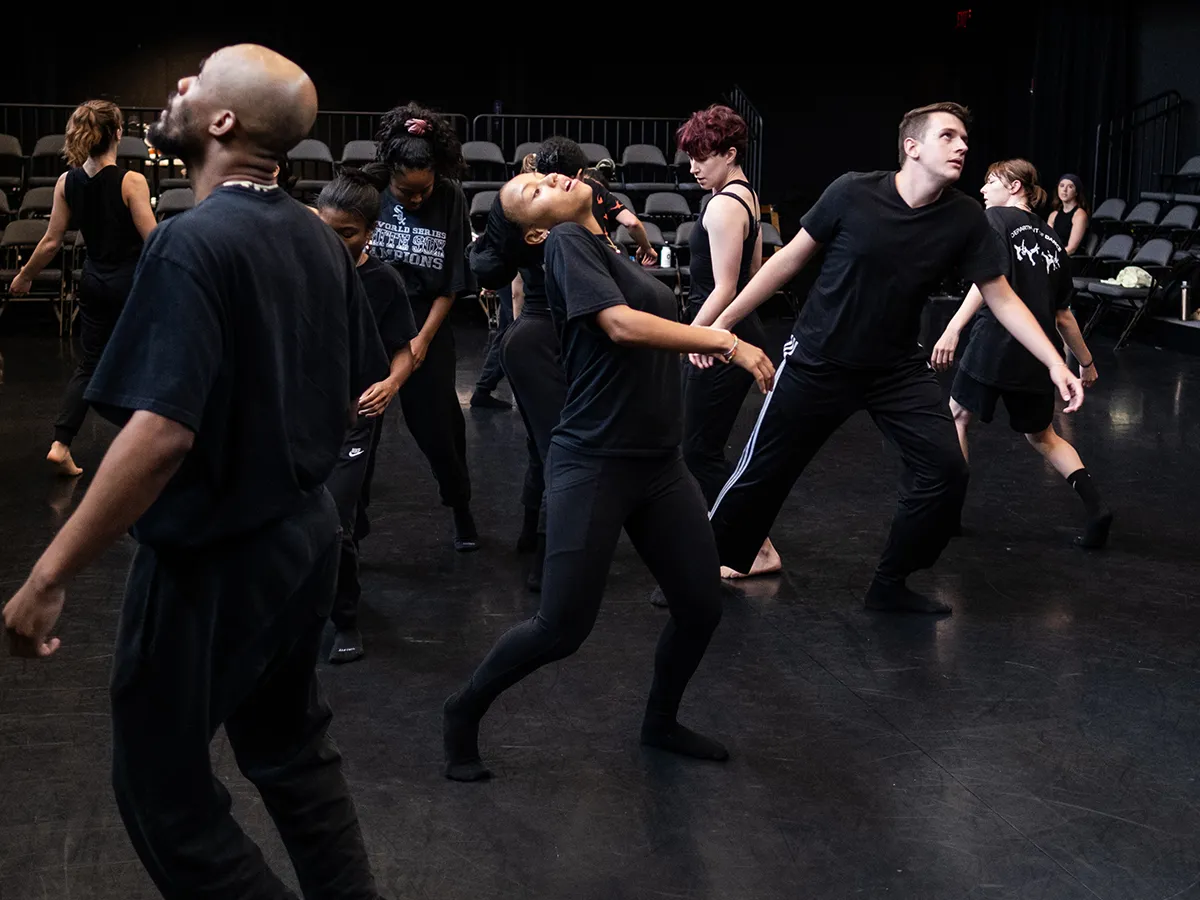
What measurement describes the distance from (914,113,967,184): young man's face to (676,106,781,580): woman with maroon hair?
0.58 metres

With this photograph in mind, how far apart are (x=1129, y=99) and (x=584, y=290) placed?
1216 centimetres

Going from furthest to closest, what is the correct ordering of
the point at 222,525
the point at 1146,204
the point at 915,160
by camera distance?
the point at 1146,204 < the point at 915,160 < the point at 222,525

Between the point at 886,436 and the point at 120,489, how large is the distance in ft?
8.96

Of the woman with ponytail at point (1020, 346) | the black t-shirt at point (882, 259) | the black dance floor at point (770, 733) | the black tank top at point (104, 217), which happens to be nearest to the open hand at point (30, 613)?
the black dance floor at point (770, 733)

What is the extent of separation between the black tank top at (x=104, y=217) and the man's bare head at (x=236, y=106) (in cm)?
376

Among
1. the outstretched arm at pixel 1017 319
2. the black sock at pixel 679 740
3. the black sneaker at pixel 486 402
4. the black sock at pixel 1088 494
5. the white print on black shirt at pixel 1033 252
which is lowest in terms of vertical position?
the black sneaker at pixel 486 402

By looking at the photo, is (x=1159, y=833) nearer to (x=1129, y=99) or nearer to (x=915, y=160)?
(x=915, y=160)

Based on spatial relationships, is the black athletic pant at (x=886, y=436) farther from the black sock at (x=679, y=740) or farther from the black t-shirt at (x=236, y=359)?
the black t-shirt at (x=236, y=359)

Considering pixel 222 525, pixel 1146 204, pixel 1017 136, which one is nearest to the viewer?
pixel 222 525

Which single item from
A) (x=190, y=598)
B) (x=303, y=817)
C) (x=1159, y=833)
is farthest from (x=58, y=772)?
(x=1159, y=833)

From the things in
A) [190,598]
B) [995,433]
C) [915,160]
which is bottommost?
[995,433]

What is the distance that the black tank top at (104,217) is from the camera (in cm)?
552

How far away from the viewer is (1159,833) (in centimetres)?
290

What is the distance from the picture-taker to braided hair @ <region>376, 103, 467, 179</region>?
14.3ft
